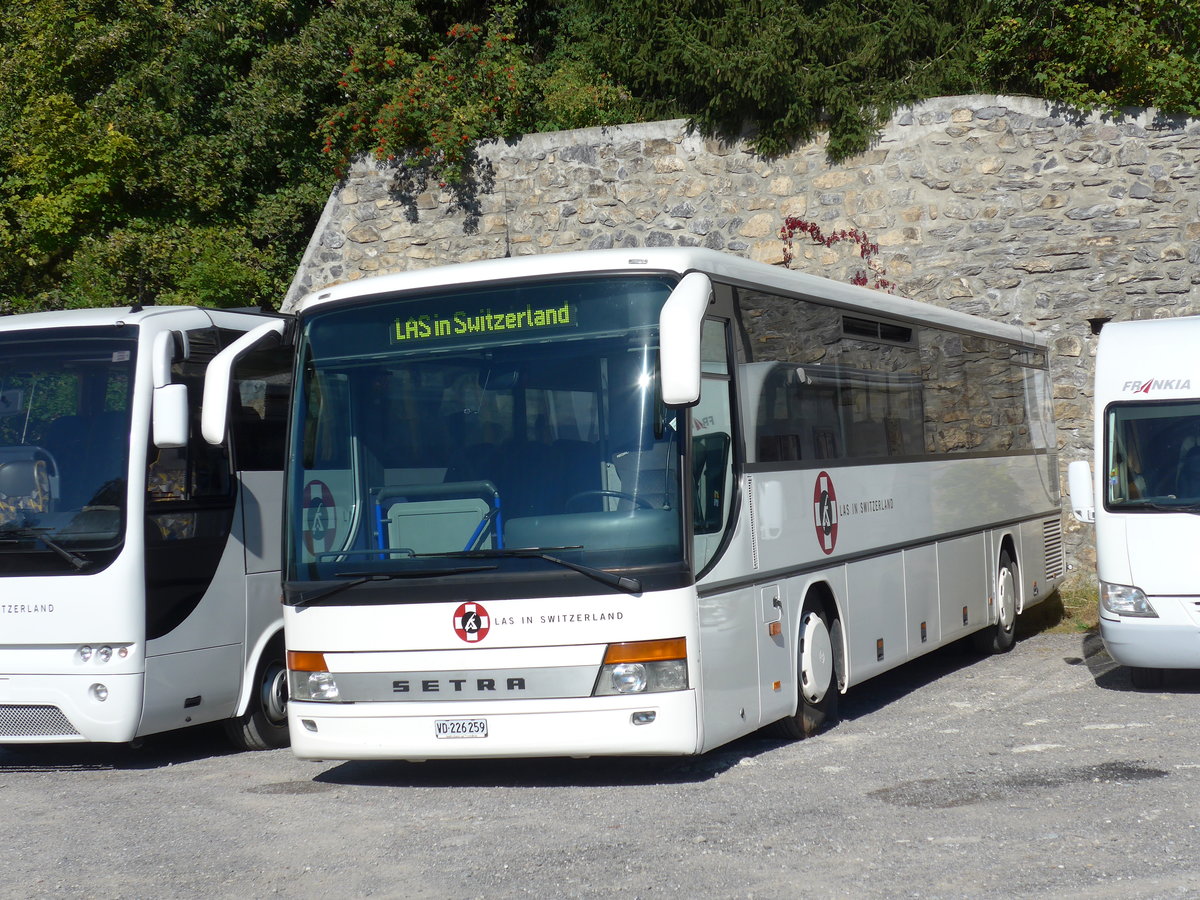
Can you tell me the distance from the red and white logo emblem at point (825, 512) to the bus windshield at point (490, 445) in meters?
2.02

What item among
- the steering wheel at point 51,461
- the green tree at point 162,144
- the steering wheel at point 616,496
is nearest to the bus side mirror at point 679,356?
the steering wheel at point 616,496

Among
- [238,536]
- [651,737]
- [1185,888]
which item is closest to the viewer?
[1185,888]

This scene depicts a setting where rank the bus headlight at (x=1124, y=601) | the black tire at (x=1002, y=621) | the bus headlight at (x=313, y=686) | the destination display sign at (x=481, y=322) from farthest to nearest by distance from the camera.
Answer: the black tire at (x=1002, y=621)
the bus headlight at (x=1124, y=601)
the bus headlight at (x=313, y=686)
the destination display sign at (x=481, y=322)

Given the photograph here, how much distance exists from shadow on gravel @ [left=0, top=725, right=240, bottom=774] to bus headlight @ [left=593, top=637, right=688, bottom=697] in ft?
11.9

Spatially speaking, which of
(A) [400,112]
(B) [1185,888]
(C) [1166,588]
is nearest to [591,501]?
(B) [1185,888]

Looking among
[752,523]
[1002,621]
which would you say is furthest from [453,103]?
[752,523]

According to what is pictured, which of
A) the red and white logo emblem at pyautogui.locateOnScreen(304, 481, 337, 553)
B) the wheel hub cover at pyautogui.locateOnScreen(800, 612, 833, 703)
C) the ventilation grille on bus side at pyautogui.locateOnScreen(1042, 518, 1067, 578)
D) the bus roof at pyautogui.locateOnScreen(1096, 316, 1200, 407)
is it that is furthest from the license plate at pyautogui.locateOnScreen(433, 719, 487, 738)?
the ventilation grille on bus side at pyautogui.locateOnScreen(1042, 518, 1067, 578)

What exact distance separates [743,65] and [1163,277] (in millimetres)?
5119

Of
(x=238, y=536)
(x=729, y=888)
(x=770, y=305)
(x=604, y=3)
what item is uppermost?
(x=604, y=3)

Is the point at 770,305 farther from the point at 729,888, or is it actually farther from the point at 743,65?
the point at 743,65

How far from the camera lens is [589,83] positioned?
19.0 meters

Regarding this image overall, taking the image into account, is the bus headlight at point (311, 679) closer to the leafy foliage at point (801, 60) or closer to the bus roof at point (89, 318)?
the bus roof at point (89, 318)

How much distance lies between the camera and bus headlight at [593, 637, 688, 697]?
691 cm

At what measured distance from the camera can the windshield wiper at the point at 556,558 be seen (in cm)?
685
